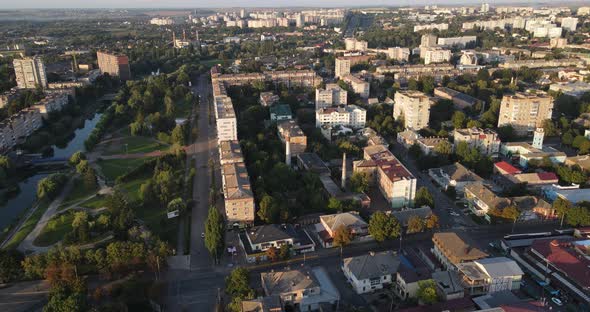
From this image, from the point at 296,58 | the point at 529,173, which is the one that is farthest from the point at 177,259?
the point at 296,58

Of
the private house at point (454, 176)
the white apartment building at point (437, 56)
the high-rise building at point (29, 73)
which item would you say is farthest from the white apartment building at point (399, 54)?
the high-rise building at point (29, 73)

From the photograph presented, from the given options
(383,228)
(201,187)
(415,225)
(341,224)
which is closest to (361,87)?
(201,187)

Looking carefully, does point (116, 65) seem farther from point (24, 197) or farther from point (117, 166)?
point (24, 197)

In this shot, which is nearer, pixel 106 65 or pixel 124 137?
pixel 124 137

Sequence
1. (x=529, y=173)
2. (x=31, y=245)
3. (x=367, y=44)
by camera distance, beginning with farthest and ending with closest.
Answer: (x=367, y=44) < (x=529, y=173) < (x=31, y=245)

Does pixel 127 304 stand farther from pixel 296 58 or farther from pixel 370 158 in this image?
pixel 296 58

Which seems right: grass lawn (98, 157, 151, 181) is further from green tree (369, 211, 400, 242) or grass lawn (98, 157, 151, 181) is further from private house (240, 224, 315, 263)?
green tree (369, 211, 400, 242)

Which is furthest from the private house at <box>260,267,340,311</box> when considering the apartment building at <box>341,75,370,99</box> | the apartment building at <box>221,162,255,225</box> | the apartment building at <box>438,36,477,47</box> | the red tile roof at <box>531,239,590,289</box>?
the apartment building at <box>438,36,477,47</box>
